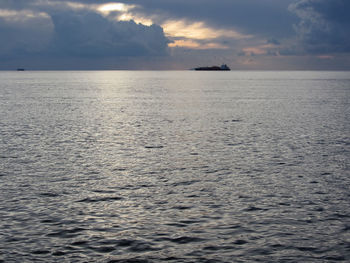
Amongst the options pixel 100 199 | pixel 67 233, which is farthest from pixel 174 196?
pixel 67 233

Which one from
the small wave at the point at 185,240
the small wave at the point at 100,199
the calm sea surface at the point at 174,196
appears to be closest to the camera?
the calm sea surface at the point at 174,196

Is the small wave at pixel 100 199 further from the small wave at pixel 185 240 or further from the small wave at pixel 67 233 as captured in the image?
the small wave at pixel 185 240

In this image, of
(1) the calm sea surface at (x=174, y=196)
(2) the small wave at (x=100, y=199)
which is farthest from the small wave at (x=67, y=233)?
(2) the small wave at (x=100, y=199)

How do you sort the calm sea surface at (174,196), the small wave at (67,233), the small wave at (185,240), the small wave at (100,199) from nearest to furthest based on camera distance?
the calm sea surface at (174,196), the small wave at (185,240), the small wave at (67,233), the small wave at (100,199)

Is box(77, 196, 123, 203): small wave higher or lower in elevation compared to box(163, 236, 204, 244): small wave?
higher

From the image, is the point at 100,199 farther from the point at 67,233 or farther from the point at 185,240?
the point at 185,240

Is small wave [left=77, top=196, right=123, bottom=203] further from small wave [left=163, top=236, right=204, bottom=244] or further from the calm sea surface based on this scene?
small wave [left=163, top=236, right=204, bottom=244]

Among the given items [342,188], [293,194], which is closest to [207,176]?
[293,194]

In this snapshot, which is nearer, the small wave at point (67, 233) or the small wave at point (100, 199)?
the small wave at point (67, 233)

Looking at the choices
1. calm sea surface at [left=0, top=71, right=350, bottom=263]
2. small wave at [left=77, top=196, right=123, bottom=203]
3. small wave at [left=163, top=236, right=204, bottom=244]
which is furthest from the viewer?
small wave at [left=77, top=196, right=123, bottom=203]

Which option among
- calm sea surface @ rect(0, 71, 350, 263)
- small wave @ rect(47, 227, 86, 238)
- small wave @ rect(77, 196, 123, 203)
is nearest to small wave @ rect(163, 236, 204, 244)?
calm sea surface @ rect(0, 71, 350, 263)

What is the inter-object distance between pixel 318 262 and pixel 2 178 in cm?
1896

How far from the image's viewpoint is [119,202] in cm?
2045

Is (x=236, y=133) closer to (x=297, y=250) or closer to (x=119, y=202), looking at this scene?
(x=119, y=202)
